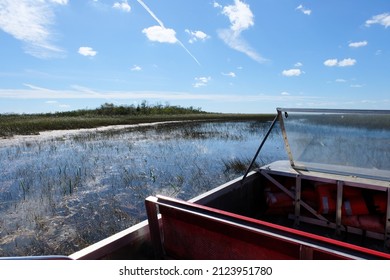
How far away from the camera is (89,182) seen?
836cm

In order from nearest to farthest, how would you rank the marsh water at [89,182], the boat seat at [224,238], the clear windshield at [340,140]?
1. the boat seat at [224,238]
2. the clear windshield at [340,140]
3. the marsh water at [89,182]

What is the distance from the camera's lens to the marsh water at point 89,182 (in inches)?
213

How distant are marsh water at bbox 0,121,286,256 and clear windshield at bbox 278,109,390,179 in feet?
12.1

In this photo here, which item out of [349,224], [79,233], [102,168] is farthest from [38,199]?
[349,224]

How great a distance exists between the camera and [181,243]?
2.81 metres

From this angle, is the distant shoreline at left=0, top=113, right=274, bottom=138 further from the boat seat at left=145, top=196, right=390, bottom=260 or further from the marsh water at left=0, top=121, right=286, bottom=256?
the boat seat at left=145, top=196, right=390, bottom=260

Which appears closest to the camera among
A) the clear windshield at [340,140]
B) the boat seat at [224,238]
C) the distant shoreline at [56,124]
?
the boat seat at [224,238]

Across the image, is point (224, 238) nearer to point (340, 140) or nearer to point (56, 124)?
point (340, 140)

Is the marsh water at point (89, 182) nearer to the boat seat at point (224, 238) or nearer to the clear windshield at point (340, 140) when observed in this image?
the boat seat at point (224, 238)

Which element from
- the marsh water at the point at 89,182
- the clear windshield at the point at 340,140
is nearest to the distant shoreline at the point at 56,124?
the marsh water at the point at 89,182

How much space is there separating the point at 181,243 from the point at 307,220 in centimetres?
241

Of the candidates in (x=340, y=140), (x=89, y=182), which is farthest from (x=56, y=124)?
(x=340, y=140)

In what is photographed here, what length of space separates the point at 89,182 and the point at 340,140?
689 centimetres

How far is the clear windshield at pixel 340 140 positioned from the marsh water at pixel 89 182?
12.1 ft
